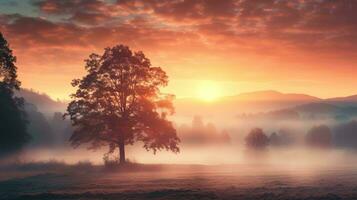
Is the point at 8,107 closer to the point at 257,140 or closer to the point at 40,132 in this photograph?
the point at 40,132

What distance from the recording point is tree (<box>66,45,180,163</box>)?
5459 cm

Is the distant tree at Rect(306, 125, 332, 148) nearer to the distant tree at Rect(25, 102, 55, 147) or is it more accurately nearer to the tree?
the distant tree at Rect(25, 102, 55, 147)

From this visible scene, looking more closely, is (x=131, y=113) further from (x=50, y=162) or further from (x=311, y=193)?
(x=311, y=193)

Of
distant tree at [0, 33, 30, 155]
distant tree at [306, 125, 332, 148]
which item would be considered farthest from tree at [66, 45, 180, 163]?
distant tree at [306, 125, 332, 148]

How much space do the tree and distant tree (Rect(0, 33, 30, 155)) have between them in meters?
8.09

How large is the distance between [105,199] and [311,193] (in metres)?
10.6

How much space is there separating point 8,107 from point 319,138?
124841 millimetres

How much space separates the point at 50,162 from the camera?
59.2 metres

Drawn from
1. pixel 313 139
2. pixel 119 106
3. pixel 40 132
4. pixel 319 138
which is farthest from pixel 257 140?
pixel 119 106

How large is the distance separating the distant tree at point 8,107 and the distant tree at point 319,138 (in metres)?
122

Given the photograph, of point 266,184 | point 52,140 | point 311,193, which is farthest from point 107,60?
point 52,140

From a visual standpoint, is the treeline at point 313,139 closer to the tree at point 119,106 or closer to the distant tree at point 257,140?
the distant tree at point 257,140

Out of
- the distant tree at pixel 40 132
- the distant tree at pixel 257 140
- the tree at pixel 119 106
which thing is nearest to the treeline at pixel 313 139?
the distant tree at pixel 257 140

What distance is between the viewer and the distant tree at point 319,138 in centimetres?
16462
